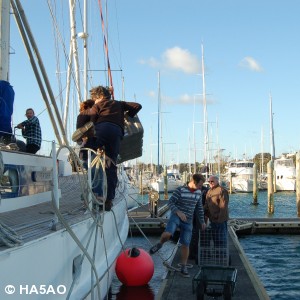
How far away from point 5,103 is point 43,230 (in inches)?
101

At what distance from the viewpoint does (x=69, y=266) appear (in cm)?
498

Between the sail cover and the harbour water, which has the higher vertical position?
the sail cover

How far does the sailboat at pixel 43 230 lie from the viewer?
3805 millimetres

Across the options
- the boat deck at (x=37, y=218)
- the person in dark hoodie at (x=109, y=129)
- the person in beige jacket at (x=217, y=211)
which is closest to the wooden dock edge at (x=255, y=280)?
the person in beige jacket at (x=217, y=211)

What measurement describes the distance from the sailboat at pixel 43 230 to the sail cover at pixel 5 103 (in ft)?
0.30

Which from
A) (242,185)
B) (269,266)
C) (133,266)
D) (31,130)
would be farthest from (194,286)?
(242,185)

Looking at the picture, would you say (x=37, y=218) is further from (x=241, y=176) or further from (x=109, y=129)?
(x=241, y=176)

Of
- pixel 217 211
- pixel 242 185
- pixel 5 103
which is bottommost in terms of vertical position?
pixel 242 185

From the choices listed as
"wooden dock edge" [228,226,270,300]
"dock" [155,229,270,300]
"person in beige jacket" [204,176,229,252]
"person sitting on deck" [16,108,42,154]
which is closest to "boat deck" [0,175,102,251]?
"person sitting on deck" [16,108,42,154]

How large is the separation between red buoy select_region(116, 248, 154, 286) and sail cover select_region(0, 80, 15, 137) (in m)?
2.82

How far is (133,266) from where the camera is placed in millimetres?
7828

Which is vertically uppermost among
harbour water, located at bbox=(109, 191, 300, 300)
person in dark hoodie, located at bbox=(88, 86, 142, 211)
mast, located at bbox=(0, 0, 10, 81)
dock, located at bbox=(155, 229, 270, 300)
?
mast, located at bbox=(0, 0, 10, 81)

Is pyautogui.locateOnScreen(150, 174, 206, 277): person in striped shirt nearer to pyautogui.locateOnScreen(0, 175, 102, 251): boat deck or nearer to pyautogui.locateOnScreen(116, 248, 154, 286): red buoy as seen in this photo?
pyautogui.locateOnScreen(116, 248, 154, 286): red buoy

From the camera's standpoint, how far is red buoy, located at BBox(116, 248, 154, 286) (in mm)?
7742
